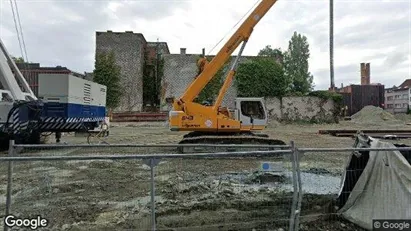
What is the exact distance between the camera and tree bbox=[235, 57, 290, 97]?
3884 cm

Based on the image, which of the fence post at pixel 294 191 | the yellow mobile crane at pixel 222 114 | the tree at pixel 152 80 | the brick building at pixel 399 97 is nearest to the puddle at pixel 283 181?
the fence post at pixel 294 191

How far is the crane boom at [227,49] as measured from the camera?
45.3ft

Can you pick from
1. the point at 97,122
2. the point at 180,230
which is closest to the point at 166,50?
the point at 97,122

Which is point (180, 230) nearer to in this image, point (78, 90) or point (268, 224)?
point (268, 224)

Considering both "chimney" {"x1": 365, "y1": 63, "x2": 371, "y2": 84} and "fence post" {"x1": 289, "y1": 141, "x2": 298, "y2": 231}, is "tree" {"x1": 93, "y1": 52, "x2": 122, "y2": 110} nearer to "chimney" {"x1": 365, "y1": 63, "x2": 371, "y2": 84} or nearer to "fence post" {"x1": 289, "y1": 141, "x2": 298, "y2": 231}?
"fence post" {"x1": 289, "y1": 141, "x2": 298, "y2": 231}

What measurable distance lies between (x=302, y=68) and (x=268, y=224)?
218ft

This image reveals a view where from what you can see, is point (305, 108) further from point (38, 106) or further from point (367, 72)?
point (367, 72)

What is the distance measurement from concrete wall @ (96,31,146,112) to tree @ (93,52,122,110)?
613 millimetres

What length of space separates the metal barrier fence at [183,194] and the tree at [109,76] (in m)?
34.5

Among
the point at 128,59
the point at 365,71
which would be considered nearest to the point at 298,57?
the point at 365,71

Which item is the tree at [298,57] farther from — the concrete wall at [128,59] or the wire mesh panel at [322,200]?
the wire mesh panel at [322,200]

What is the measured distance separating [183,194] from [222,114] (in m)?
8.37

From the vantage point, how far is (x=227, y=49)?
1399 centimetres

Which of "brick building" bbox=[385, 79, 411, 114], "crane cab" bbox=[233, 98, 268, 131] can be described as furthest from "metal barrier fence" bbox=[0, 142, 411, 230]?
"brick building" bbox=[385, 79, 411, 114]
